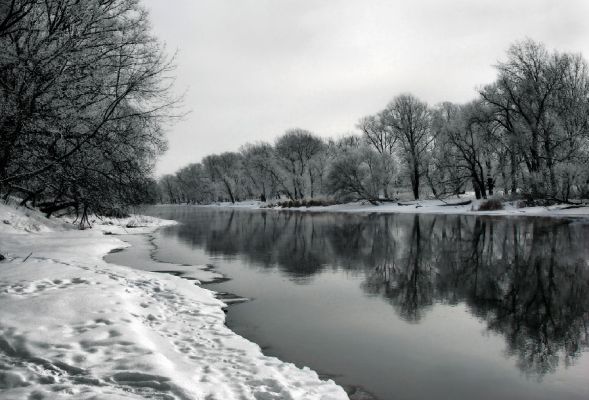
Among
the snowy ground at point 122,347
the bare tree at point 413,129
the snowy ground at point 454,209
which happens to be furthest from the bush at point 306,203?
the snowy ground at point 122,347

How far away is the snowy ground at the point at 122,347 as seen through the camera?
4.48m

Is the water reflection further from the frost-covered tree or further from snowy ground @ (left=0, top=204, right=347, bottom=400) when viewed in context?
the frost-covered tree

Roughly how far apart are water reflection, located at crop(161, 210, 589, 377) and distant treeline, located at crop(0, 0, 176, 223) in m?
5.70

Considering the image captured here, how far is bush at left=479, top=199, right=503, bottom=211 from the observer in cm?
3797

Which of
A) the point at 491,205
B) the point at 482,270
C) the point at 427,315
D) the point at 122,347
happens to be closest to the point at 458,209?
the point at 491,205

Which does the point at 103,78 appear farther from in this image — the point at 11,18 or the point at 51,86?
the point at 11,18

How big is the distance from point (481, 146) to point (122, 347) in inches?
1822

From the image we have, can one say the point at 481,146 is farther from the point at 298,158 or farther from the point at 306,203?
the point at 298,158

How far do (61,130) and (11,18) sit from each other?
9.87ft

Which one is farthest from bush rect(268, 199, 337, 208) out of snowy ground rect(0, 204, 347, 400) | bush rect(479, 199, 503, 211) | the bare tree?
snowy ground rect(0, 204, 347, 400)

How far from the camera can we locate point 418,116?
57531 mm

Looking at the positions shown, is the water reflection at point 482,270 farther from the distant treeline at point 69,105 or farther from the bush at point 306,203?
the bush at point 306,203

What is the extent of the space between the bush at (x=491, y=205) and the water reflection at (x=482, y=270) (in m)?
15.0

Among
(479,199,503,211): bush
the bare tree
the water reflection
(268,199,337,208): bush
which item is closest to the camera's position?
the water reflection
